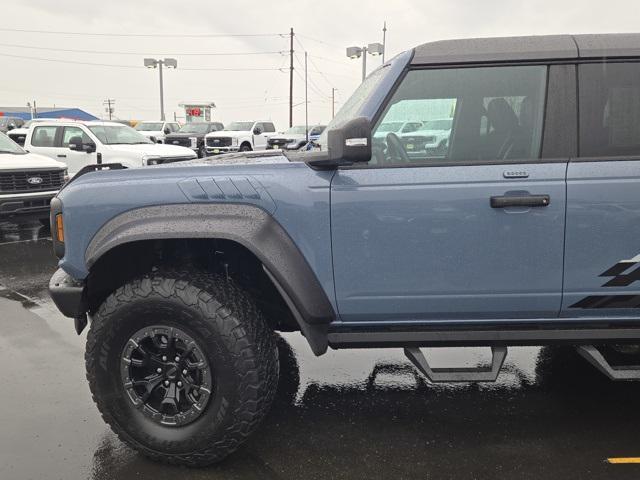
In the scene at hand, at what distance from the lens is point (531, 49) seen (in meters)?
2.71

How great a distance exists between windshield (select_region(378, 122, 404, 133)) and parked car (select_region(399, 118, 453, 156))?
0.15 feet

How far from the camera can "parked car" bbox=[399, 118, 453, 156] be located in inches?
107

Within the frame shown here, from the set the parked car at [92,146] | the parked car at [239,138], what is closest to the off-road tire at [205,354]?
the parked car at [92,146]

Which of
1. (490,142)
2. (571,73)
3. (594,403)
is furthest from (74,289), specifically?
(594,403)

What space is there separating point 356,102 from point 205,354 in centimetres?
156

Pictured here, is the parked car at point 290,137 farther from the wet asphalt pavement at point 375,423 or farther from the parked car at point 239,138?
the wet asphalt pavement at point 375,423

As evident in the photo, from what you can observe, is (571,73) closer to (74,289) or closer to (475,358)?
(475,358)

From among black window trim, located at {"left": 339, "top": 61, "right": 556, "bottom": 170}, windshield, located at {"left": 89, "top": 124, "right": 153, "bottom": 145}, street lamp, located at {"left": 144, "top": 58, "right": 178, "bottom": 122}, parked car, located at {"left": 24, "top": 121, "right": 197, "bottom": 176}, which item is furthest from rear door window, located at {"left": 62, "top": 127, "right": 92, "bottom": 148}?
street lamp, located at {"left": 144, "top": 58, "right": 178, "bottom": 122}

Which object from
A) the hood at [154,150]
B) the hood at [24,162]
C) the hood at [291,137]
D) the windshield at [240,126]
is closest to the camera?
the hood at [24,162]

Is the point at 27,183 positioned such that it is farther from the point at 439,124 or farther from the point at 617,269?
the point at 617,269

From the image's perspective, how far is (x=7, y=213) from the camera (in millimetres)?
8328

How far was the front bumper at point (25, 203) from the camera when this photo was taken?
830 cm

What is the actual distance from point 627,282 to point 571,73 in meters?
1.04

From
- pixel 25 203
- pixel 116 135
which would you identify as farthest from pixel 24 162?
pixel 116 135
